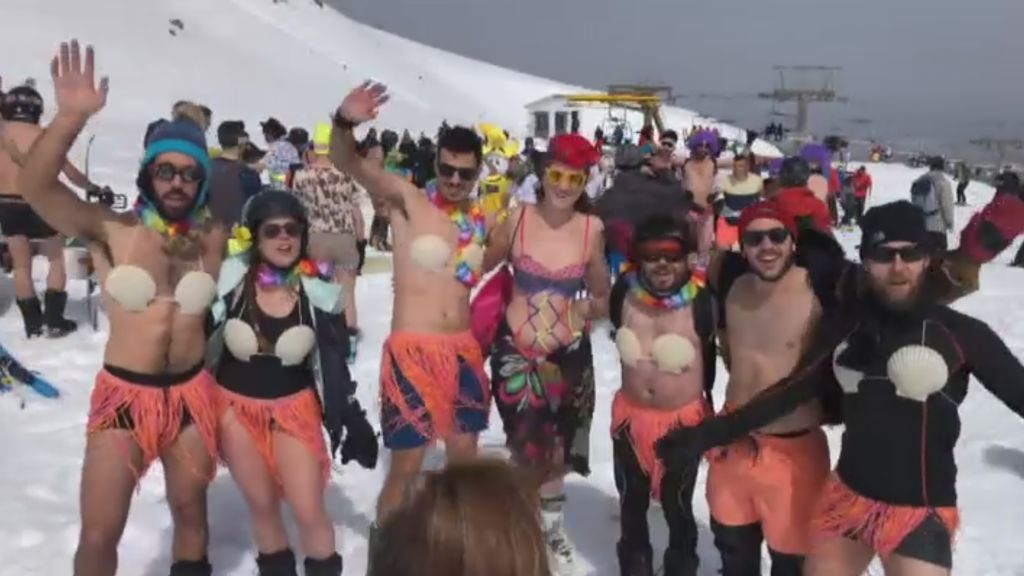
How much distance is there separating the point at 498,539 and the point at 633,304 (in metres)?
2.29

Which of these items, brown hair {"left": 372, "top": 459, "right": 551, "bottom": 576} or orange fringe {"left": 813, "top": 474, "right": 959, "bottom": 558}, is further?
orange fringe {"left": 813, "top": 474, "right": 959, "bottom": 558}

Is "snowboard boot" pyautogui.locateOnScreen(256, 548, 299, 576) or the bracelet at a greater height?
the bracelet

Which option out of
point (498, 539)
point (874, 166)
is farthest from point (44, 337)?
point (874, 166)

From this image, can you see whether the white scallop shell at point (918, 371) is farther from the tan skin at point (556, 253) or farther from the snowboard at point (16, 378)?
the snowboard at point (16, 378)

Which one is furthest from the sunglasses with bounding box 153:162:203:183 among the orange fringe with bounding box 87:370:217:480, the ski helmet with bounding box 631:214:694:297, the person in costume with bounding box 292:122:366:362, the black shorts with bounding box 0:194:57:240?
the black shorts with bounding box 0:194:57:240

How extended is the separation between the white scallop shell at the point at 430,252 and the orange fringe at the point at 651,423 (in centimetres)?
85

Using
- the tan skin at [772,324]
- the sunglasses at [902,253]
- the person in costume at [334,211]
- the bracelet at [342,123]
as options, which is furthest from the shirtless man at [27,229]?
the sunglasses at [902,253]

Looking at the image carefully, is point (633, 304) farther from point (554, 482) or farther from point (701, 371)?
point (554, 482)

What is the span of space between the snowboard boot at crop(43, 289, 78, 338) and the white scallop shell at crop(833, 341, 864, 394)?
6094 mm

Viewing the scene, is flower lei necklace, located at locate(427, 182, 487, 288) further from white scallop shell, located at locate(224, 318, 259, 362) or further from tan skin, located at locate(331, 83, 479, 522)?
white scallop shell, located at locate(224, 318, 259, 362)

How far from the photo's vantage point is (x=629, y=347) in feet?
11.7

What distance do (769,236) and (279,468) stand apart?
1.78 meters

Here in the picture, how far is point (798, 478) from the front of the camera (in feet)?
10.5

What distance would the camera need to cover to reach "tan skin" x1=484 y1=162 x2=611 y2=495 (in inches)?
156
